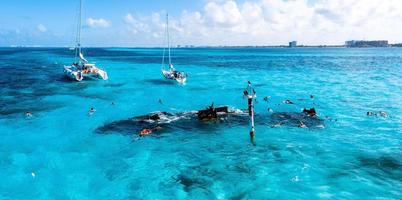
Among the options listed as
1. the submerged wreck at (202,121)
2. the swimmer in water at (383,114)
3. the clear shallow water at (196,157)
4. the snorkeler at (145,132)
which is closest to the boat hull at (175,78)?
the clear shallow water at (196,157)

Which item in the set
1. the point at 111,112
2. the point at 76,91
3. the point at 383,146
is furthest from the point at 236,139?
the point at 76,91

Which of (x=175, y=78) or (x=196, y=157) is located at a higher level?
(x=175, y=78)

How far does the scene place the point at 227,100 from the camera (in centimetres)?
5872

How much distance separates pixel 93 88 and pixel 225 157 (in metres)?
48.3

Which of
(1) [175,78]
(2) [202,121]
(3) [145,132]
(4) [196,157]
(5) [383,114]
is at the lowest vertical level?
(4) [196,157]

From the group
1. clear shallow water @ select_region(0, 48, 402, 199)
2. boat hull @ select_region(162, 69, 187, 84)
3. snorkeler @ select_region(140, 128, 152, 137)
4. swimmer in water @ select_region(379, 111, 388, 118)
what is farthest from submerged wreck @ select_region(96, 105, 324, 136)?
boat hull @ select_region(162, 69, 187, 84)

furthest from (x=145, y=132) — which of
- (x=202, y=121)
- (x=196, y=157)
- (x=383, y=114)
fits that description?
(x=383, y=114)

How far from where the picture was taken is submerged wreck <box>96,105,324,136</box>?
39.5 metres

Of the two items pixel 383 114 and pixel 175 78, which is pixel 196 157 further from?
pixel 175 78

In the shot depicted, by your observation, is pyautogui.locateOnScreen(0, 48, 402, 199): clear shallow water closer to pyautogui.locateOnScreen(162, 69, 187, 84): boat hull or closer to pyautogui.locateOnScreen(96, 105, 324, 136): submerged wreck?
pyautogui.locateOnScreen(96, 105, 324, 136): submerged wreck

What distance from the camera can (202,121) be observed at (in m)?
42.1

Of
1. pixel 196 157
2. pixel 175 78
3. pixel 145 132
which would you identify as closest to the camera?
pixel 196 157

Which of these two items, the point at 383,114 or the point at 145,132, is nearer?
the point at 145,132

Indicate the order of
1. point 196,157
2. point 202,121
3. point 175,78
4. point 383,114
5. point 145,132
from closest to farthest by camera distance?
point 196,157 < point 145,132 < point 202,121 < point 383,114 < point 175,78
